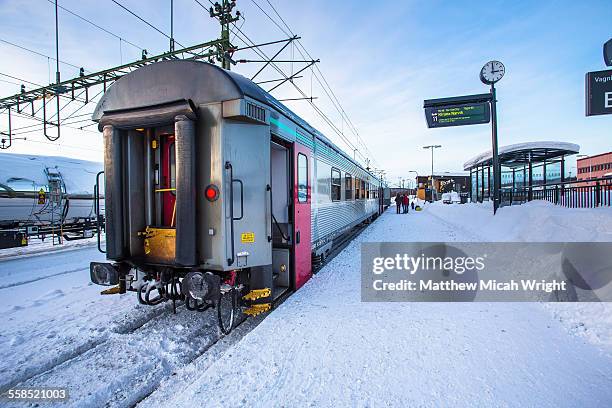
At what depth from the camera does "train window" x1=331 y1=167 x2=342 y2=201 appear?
8483 millimetres

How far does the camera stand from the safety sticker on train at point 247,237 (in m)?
3.95

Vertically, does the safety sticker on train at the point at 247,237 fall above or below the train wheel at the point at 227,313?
above

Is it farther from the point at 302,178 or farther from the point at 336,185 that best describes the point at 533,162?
the point at 302,178

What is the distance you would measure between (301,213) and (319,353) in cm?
260

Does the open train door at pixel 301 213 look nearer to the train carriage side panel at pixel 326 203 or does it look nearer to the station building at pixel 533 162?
the train carriage side panel at pixel 326 203

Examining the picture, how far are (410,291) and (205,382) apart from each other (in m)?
3.86

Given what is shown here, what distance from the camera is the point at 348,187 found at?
10.8 metres

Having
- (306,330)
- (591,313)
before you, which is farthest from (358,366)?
(591,313)

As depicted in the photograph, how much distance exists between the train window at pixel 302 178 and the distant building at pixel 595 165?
3472 cm

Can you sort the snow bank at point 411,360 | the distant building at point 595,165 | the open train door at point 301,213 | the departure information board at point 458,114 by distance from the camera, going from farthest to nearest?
1. the distant building at point 595,165
2. the departure information board at point 458,114
3. the open train door at point 301,213
4. the snow bank at point 411,360

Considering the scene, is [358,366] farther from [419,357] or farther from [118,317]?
[118,317]

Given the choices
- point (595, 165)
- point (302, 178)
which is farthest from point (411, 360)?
point (595, 165)

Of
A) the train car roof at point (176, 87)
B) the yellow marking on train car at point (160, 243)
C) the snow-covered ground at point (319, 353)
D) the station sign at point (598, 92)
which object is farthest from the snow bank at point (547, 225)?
the yellow marking on train car at point (160, 243)

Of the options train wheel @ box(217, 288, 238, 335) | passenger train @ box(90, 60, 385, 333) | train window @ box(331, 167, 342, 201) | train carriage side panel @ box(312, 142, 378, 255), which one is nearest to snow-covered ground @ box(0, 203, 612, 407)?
train wheel @ box(217, 288, 238, 335)
